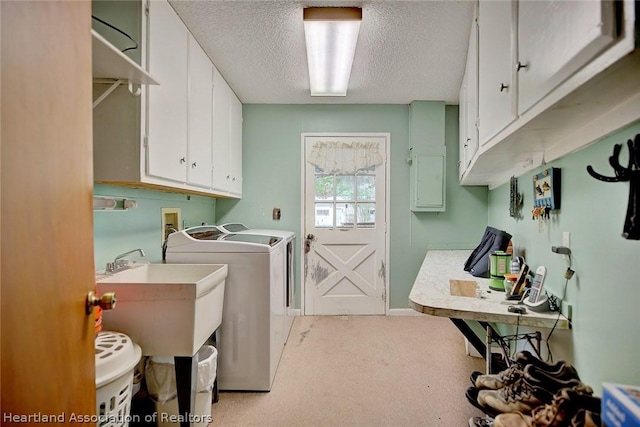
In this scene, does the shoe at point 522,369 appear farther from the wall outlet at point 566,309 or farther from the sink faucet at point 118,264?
the sink faucet at point 118,264

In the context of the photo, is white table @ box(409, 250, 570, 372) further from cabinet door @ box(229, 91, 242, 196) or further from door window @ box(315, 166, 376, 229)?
cabinet door @ box(229, 91, 242, 196)

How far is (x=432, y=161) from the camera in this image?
11.6ft

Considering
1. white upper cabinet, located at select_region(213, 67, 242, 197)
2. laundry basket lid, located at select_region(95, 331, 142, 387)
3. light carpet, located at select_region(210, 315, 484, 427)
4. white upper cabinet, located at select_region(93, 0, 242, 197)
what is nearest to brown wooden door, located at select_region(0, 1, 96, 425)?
laundry basket lid, located at select_region(95, 331, 142, 387)

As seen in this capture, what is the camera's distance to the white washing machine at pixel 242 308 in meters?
2.18

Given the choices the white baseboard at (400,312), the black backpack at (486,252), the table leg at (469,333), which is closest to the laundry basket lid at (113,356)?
the table leg at (469,333)

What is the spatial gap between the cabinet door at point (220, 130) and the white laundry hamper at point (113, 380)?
1545 mm

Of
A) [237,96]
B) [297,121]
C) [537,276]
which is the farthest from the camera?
[297,121]

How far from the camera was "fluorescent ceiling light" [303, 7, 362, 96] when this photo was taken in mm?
1924

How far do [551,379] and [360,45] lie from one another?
223 centimetres

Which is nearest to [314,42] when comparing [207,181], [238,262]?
[207,181]

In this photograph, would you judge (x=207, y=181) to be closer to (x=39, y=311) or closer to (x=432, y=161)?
(x=39, y=311)

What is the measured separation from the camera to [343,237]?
12.1 ft

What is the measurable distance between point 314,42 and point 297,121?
1.49 meters

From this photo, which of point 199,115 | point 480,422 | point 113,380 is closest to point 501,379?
point 480,422
